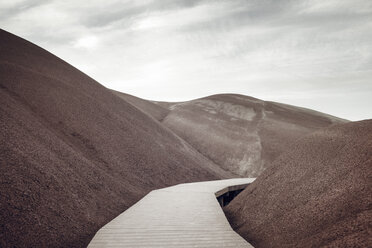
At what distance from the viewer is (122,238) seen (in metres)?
7.02

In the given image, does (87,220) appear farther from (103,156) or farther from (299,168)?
(103,156)

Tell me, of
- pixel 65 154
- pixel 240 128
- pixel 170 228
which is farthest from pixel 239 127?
pixel 170 228

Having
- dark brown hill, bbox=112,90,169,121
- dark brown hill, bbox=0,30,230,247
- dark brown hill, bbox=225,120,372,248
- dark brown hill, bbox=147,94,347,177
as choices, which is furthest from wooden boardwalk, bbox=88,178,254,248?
dark brown hill, bbox=112,90,169,121

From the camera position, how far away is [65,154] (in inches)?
545

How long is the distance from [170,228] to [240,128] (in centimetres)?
4736

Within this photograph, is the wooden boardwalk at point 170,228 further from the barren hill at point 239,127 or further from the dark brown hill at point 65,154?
the barren hill at point 239,127

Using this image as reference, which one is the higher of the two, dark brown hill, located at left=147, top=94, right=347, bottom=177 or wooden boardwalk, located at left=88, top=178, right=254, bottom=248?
dark brown hill, located at left=147, top=94, right=347, bottom=177

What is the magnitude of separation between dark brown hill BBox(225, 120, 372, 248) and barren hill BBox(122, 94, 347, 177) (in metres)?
30.9

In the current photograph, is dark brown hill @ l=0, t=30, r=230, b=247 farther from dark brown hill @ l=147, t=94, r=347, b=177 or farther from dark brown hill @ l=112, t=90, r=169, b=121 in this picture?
dark brown hill @ l=112, t=90, r=169, b=121

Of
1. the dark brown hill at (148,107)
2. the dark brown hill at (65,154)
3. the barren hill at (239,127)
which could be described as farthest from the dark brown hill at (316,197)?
the dark brown hill at (148,107)

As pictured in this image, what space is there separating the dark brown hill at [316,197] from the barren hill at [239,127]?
30.9 meters

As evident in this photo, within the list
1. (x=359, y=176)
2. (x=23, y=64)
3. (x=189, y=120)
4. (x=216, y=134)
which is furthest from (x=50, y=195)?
(x=189, y=120)

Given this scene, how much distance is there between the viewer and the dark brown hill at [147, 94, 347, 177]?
43.5 metres

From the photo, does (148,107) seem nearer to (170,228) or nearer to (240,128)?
(240,128)
